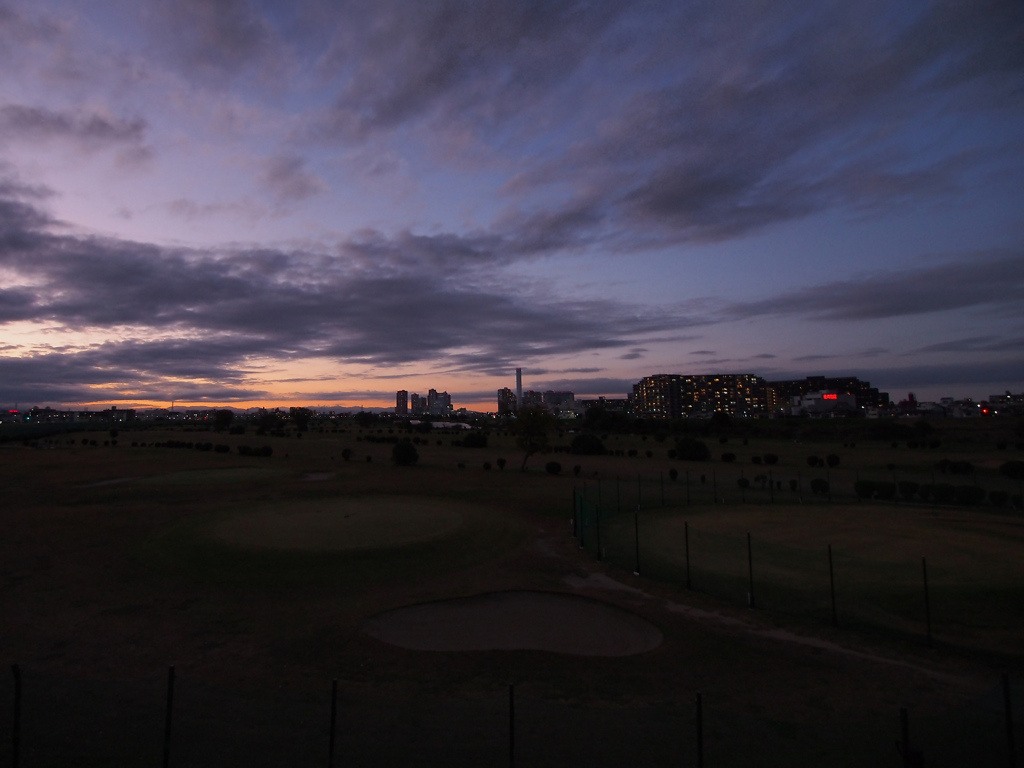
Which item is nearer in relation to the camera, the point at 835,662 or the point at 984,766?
the point at 984,766

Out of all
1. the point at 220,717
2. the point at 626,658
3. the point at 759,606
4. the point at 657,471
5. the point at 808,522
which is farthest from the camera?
the point at 657,471

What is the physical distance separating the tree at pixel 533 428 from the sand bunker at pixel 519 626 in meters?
33.6

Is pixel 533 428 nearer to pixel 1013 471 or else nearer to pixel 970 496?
pixel 970 496

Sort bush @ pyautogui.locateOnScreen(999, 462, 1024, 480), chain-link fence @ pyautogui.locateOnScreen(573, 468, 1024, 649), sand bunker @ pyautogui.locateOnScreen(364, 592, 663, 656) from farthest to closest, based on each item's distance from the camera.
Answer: bush @ pyautogui.locateOnScreen(999, 462, 1024, 480) → chain-link fence @ pyautogui.locateOnScreen(573, 468, 1024, 649) → sand bunker @ pyautogui.locateOnScreen(364, 592, 663, 656)

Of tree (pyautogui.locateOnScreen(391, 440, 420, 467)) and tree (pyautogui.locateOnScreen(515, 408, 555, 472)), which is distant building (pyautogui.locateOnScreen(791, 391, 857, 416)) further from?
tree (pyautogui.locateOnScreen(391, 440, 420, 467))

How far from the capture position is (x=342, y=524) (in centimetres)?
2645

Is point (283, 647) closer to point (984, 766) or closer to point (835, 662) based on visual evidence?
point (835, 662)

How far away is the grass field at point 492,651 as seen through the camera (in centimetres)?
902

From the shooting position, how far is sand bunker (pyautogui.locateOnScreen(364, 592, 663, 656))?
13.4 meters

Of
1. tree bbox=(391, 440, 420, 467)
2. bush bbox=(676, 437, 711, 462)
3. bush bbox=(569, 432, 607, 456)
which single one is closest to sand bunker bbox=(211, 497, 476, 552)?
tree bbox=(391, 440, 420, 467)

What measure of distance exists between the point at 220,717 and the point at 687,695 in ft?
27.8

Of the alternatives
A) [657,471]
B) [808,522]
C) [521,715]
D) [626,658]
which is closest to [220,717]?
[521,715]

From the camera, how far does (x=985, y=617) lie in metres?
14.9

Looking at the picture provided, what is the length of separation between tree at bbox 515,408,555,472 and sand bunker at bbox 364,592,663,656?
33639 mm
